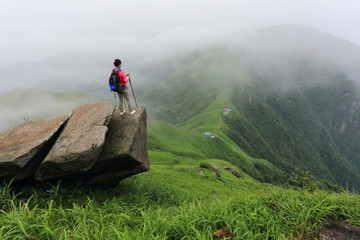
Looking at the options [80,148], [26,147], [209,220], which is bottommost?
[209,220]

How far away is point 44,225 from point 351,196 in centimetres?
1102

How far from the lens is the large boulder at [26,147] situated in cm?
943

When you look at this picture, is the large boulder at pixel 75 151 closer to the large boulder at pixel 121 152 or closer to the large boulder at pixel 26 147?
the large boulder at pixel 26 147

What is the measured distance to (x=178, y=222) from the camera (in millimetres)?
6539

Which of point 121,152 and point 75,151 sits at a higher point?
point 75,151

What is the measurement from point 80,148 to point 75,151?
0.84 feet

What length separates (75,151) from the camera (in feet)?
32.3

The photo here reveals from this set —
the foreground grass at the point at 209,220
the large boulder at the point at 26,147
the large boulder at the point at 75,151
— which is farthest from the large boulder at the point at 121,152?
the foreground grass at the point at 209,220

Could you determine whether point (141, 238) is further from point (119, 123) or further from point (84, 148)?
point (119, 123)

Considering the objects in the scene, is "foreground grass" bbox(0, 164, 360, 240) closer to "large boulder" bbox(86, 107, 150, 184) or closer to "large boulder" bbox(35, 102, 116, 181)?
"large boulder" bbox(35, 102, 116, 181)

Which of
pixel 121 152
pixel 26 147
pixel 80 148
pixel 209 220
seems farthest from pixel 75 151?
pixel 209 220

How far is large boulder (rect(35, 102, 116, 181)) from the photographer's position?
31.7 feet

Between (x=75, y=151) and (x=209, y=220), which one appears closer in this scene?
(x=209, y=220)

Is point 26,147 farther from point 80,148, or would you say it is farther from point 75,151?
point 80,148
